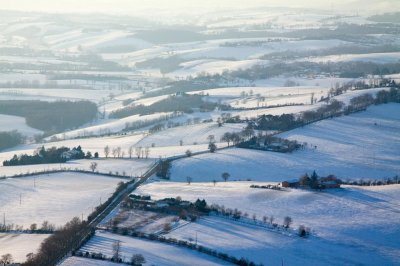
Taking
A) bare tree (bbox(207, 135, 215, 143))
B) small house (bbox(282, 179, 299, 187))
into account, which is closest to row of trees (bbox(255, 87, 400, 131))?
bare tree (bbox(207, 135, 215, 143))

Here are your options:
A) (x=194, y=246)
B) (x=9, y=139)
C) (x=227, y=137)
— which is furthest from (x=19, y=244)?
(x=9, y=139)

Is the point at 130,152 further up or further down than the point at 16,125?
further up

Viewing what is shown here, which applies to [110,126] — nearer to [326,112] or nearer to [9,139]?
[9,139]

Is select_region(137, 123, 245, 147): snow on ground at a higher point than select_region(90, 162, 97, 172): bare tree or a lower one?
higher

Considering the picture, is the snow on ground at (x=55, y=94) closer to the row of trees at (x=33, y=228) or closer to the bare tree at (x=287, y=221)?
the row of trees at (x=33, y=228)

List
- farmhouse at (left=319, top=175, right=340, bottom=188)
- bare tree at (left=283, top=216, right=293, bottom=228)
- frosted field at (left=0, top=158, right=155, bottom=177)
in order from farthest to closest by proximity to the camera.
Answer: frosted field at (left=0, top=158, right=155, bottom=177)
farmhouse at (left=319, top=175, right=340, bottom=188)
bare tree at (left=283, top=216, right=293, bottom=228)

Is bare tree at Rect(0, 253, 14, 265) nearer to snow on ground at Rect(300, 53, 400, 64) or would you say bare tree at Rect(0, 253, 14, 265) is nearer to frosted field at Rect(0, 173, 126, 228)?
frosted field at Rect(0, 173, 126, 228)

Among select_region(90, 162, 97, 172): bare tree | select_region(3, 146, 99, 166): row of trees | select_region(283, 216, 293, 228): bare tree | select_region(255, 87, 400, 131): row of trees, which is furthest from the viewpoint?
select_region(255, 87, 400, 131): row of trees

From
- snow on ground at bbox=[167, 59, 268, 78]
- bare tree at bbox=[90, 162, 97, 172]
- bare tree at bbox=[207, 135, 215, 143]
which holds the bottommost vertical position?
A: bare tree at bbox=[90, 162, 97, 172]
